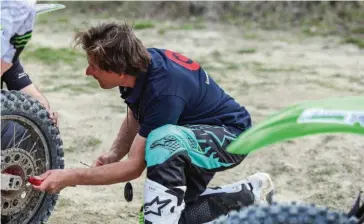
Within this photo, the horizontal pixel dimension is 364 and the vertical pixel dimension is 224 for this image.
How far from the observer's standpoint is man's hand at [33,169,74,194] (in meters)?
3.26

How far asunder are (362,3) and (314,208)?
278 inches

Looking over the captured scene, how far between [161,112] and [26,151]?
60cm

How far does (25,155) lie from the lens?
11.0 ft

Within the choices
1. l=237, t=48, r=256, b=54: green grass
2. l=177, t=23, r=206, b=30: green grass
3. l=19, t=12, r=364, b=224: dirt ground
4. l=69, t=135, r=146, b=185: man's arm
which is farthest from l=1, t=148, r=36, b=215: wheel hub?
l=177, t=23, r=206, b=30: green grass

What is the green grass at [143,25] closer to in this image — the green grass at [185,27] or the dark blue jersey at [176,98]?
the green grass at [185,27]

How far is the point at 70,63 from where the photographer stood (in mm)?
7207

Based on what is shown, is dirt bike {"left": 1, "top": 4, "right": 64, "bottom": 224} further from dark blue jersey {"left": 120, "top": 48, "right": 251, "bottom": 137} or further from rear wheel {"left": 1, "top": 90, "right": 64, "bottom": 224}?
dark blue jersey {"left": 120, "top": 48, "right": 251, "bottom": 137}

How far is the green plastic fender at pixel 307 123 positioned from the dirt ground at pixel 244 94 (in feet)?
5.65

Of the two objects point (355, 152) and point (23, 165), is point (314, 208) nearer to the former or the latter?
point (23, 165)

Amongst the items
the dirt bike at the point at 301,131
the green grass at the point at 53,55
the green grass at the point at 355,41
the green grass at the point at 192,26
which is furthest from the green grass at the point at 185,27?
the dirt bike at the point at 301,131

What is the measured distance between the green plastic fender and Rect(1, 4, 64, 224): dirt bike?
1186mm

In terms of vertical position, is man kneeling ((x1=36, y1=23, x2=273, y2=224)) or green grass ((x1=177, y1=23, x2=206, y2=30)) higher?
man kneeling ((x1=36, y1=23, x2=273, y2=224))

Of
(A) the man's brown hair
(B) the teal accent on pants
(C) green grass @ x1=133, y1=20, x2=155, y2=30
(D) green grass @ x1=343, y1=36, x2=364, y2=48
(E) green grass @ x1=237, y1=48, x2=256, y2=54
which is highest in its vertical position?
(A) the man's brown hair

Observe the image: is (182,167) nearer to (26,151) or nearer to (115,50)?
(115,50)
